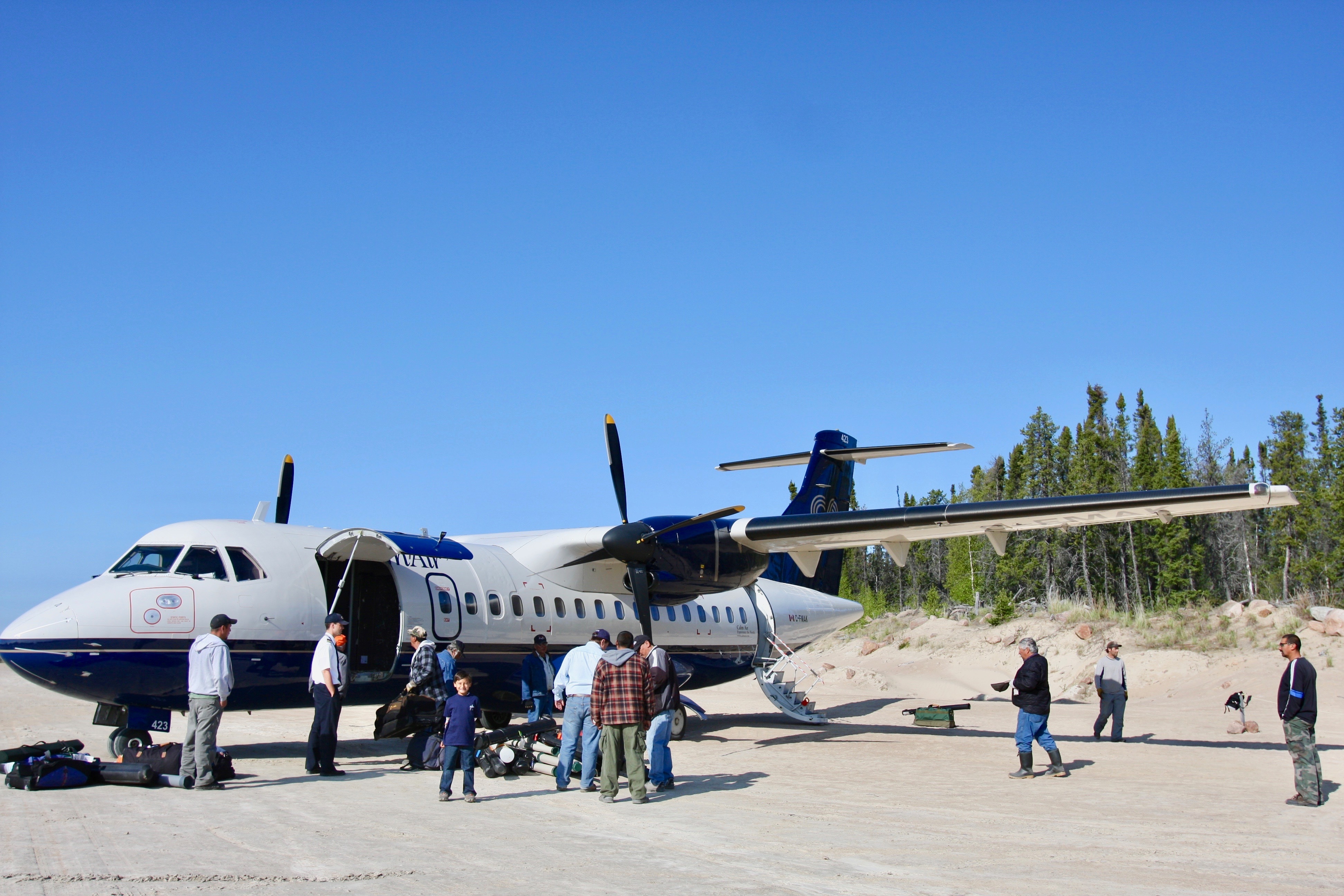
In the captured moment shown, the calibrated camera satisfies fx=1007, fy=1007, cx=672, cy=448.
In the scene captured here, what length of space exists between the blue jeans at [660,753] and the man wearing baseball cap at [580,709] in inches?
21.9

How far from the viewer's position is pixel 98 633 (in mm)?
10219

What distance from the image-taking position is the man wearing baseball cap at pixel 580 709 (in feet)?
32.8

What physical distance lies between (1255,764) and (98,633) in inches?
546

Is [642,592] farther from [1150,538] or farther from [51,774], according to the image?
[1150,538]

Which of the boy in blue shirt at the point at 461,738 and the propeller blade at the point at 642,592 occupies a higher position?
the propeller blade at the point at 642,592

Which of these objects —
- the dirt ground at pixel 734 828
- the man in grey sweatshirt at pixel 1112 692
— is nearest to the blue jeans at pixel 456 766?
the dirt ground at pixel 734 828

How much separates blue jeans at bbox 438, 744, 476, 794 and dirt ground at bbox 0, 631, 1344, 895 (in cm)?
17

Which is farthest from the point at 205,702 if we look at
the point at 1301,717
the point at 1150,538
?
the point at 1150,538

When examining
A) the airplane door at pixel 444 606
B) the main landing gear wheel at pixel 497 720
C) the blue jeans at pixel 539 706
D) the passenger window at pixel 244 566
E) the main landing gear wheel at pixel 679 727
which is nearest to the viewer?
the passenger window at pixel 244 566

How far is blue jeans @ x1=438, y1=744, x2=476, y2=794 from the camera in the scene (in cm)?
891

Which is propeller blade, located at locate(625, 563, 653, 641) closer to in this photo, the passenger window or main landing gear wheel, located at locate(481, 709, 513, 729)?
main landing gear wheel, located at locate(481, 709, 513, 729)

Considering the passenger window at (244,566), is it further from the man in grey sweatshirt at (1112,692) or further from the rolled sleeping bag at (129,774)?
the man in grey sweatshirt at (1112,692)

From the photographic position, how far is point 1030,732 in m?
11.2

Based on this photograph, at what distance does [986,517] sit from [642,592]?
5.24 meters
